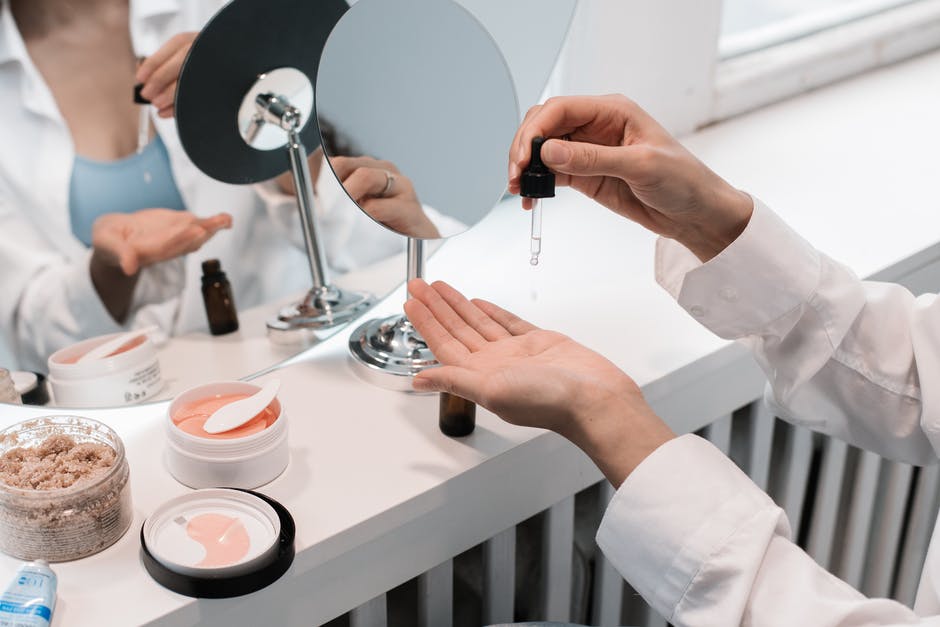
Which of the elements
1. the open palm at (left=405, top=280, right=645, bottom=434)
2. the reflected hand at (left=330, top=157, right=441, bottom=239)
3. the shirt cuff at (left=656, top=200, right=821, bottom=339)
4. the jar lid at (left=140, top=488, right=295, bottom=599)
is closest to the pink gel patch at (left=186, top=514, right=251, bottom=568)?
the jar lid at (left=140, top=488, right=295, bottom=599)

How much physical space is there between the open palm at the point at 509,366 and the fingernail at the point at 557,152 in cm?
14

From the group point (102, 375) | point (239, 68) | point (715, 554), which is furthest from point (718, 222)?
point (102, 375)

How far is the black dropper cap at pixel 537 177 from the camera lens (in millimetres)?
692

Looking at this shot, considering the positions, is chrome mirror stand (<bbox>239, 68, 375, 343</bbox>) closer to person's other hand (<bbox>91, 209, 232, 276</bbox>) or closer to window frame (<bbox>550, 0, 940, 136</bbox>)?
person's other hand (<bbox>91, 209, 232, 276</bbox>)

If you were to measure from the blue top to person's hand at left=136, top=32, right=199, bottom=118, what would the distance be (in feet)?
0.11

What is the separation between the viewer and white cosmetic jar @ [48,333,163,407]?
744mm

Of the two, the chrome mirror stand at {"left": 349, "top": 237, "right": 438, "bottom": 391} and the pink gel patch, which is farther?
the chrome mirror stand at {"left": 349, "top": 237, "right": 438, "bottom": 391}

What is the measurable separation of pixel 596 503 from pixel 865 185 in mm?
572

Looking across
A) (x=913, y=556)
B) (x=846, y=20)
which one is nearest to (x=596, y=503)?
(x=913, y=556)

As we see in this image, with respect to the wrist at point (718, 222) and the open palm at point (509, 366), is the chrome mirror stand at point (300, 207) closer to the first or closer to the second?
the open palm at point (509, 366)

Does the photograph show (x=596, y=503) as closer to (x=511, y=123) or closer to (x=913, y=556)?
(x=511, y=123)

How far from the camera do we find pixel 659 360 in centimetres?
86

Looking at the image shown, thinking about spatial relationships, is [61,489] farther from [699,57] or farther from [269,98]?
[699,57]

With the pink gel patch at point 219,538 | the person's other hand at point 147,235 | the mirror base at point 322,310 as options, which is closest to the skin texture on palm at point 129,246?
the person's other hand at point 147,235
